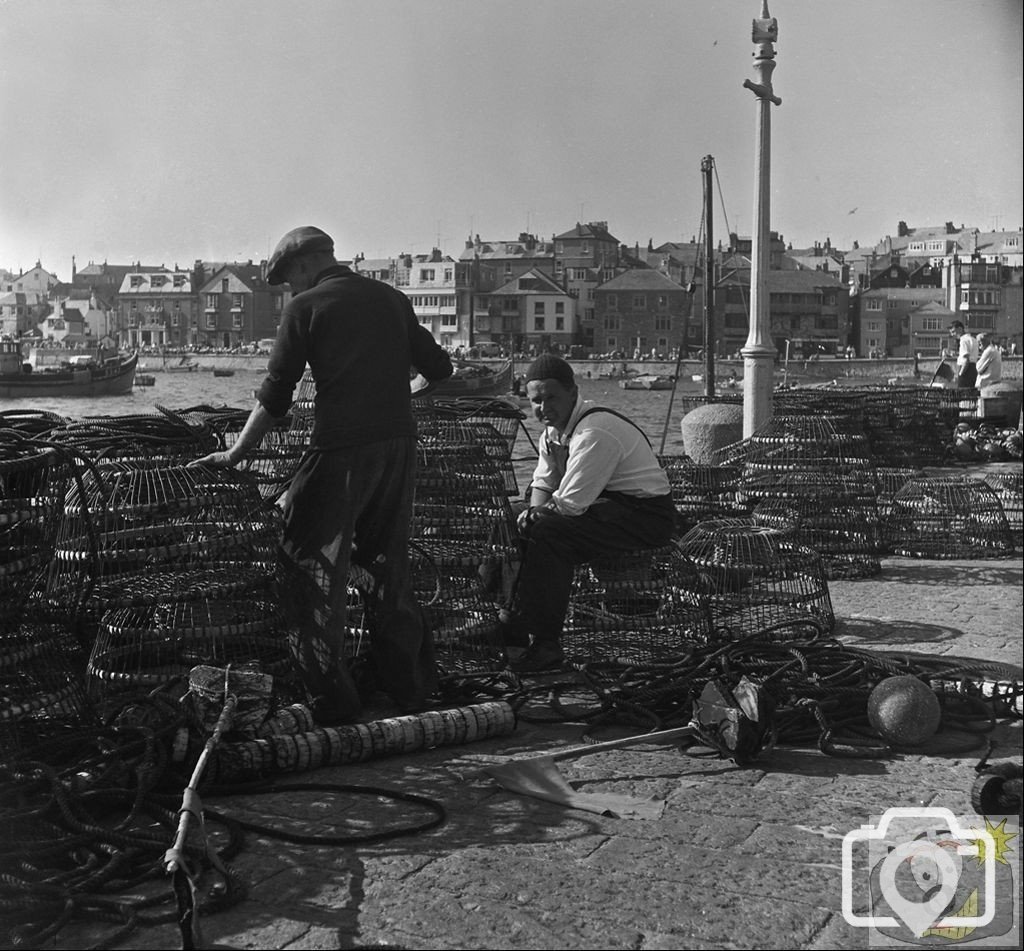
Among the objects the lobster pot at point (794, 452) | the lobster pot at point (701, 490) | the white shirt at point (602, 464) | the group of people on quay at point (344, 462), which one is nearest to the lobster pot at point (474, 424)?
the lobster pot at point (701, 490)

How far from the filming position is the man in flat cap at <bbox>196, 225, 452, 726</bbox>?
503 cm

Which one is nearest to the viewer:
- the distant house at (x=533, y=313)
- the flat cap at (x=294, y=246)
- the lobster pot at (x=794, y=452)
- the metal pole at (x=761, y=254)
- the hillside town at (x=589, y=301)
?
the flat cap at (x=294, y=246)

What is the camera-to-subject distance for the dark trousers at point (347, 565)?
16.5ft

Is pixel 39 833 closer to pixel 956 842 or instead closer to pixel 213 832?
pixel 213 832

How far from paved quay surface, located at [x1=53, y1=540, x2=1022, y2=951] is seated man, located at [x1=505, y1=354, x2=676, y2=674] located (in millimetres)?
979

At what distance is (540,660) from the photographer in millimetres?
5934

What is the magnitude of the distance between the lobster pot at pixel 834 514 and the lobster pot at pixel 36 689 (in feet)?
16.4

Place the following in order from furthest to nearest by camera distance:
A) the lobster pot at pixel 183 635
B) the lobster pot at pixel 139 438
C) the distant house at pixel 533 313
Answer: the distant house at pixel 533 313
the lobster pot at pixel 139 438
the lobster pot at pixel 183 635

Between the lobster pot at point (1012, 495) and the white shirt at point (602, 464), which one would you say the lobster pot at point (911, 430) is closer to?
the lobster pot at point (1012, 495)

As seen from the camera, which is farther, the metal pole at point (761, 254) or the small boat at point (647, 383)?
the small boat at point (647, 383)

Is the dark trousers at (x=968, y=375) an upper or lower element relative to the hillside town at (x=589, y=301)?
lower

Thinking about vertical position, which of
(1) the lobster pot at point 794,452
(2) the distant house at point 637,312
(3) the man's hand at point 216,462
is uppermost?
(2) the distant house at point 637,312

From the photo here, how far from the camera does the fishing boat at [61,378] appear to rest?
244 feet

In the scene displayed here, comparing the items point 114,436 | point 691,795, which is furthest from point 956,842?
point 114,436
